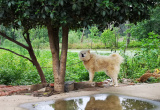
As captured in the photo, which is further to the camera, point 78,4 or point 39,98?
point 39,98

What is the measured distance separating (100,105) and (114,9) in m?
2.25

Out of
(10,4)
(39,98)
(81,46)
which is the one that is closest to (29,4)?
(10,4)

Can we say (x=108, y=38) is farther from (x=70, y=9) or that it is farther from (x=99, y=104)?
(x=99, y=104)

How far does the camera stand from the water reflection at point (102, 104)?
504 centimetres

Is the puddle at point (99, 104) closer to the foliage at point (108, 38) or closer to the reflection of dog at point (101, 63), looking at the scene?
the reflection of dog at point (101, 63)

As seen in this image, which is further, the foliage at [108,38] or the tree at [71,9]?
the foliage at [108,38]

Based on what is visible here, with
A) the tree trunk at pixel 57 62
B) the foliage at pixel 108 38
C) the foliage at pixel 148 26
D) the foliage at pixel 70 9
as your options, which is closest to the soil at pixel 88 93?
the tree trunk at pixel 57 62

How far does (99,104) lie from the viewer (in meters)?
5.29

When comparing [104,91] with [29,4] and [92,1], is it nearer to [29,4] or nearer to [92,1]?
[92,1]

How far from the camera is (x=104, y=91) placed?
21.9 feet

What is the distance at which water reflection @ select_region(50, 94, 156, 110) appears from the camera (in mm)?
5035

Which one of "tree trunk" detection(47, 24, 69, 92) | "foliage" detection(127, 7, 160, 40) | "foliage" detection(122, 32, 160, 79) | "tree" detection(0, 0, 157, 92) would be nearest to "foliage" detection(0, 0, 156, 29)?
"tree" detection(0, 0, 157, 92)

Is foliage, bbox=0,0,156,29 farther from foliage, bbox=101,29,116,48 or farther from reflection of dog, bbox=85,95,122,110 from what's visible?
foliage, bbox=101,29,116,48

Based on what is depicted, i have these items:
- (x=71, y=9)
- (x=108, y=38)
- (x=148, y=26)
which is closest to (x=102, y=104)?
(x=71, y=9)
